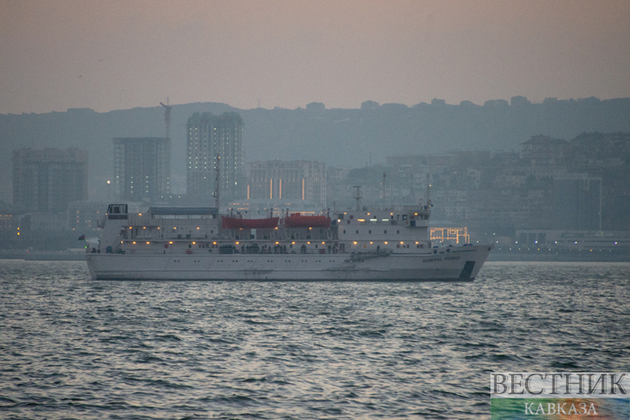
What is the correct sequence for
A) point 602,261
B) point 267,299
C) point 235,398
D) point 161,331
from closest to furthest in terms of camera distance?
point 235,398 < point 161,331 < point 267,299 < point 602,261

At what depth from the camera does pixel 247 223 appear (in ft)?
230

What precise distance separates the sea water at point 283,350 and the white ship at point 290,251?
7.08 metres

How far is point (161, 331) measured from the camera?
39.3m

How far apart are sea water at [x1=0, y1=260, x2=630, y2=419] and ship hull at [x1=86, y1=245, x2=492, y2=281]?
695 cm

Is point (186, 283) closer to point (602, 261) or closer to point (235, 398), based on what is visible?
A: point (235, 398)

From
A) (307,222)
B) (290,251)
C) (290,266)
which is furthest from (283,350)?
(307,222)

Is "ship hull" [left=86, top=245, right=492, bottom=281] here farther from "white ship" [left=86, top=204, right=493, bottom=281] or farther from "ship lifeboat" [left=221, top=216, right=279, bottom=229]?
"ship lifeboat" [left=221, top=216, right=279, bottom=229]

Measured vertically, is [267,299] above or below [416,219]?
below

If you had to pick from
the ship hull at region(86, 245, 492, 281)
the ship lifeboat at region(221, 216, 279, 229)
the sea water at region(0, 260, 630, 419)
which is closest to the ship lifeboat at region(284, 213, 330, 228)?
the ship lifeboat at region(221, 216, 279, 229)

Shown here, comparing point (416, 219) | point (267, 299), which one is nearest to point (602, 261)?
point (416, 219)

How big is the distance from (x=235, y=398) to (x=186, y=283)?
Result: 4356 cm

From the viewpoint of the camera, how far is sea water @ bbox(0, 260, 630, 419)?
81.1 feet

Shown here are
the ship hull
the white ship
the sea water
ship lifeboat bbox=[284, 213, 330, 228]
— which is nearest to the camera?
the sea water

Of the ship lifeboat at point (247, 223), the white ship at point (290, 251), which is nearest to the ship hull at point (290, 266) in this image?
the white ship at point (290, 251)
